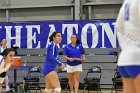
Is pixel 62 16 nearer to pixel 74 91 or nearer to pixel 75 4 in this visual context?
pixel 75 4

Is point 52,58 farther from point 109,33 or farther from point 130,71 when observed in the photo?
point 109,33

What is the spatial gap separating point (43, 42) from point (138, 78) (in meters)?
10.6

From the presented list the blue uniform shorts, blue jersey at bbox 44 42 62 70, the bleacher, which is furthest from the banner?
the blue uniform shorts

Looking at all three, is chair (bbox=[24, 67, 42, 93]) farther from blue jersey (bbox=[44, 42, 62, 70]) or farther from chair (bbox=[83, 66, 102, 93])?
blue jersey (bbox=[44, 42, 62, 70])

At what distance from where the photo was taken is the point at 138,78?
2742mm

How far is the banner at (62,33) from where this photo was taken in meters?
12.6

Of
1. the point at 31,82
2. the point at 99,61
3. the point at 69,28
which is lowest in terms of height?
the point at 31,82

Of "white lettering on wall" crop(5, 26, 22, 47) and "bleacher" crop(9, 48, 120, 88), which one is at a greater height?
"white lettering on wall" crop(5, 26, 22, 47)

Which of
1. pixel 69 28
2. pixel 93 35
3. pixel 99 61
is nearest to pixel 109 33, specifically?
pixel 93 35

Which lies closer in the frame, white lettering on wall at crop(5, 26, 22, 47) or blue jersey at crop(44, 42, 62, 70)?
blue jersey at crop(44, 42, 62, 70)

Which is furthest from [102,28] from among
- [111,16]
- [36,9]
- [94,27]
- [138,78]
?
[138,78]

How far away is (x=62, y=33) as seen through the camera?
13.0 m

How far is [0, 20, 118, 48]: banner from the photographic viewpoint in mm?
12586

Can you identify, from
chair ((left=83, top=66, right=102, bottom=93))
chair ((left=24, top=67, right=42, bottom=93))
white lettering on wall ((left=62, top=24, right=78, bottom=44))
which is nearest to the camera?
chair ((left=83, top=66, right=102, bottom=93))
